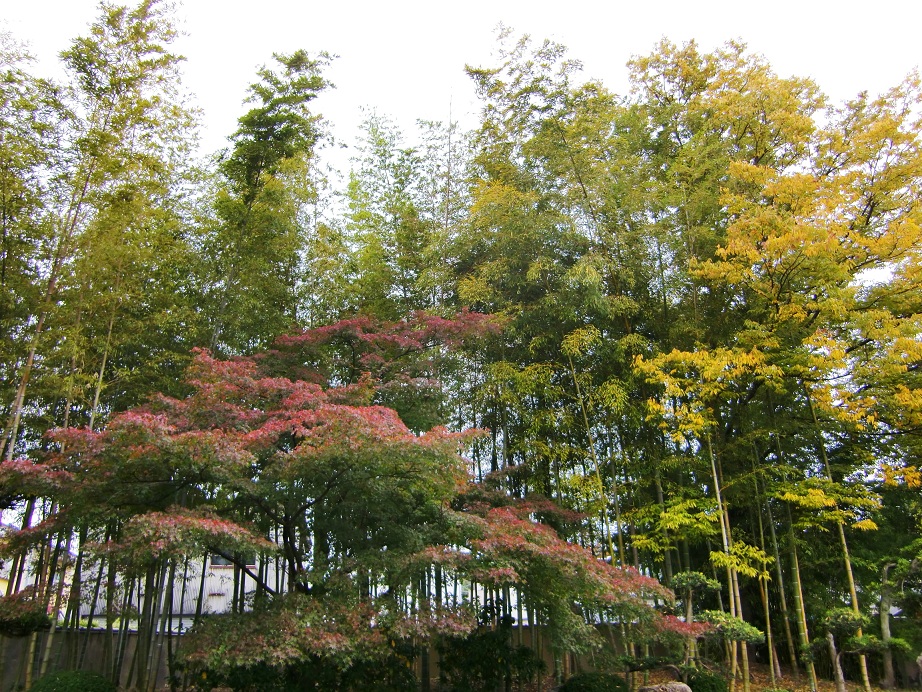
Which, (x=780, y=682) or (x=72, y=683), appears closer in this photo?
(x=72, y=683)

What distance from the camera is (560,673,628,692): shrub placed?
589 cm

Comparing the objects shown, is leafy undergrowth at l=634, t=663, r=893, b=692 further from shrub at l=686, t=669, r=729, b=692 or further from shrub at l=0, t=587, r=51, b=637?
shrub at l=0, t=587, r=51, b=637

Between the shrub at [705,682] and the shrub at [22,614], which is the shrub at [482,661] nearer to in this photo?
the shrub at [705,682]

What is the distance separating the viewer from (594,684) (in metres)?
5.91

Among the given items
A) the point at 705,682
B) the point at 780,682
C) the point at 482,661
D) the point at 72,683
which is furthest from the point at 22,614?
the point at 780,682

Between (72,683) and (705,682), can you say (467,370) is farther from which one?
(72,683)

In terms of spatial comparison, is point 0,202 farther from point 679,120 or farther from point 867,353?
point 867,353

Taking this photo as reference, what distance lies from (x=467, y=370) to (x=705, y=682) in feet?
13.7

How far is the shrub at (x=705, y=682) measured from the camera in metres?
6.06

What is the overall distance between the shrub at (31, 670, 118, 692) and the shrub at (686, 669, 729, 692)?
5.47m

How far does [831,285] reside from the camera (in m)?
6.67

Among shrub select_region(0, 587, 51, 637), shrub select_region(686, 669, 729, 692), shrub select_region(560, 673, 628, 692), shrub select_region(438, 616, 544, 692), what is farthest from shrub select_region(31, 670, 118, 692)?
shrub select_region(686, 669, 729, 692)

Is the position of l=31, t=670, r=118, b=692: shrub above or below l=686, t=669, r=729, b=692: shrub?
above

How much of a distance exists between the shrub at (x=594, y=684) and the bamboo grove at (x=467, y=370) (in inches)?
9.6
